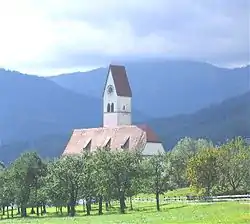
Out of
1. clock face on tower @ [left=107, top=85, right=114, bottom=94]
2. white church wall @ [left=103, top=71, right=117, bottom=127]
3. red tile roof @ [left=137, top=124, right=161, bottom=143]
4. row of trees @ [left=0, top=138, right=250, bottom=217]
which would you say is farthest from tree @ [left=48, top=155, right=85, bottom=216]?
clock face on tower @ [left=107, top=85, right=114, bottom=94]

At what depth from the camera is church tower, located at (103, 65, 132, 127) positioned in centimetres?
17375

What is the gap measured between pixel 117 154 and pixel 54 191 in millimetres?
9551

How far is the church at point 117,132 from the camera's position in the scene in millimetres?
148125

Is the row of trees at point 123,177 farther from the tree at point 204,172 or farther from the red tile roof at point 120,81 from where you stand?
the red tile roof at point 120,81

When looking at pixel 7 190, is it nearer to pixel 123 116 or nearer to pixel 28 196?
pixel 28 196

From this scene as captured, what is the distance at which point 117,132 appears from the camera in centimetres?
15512

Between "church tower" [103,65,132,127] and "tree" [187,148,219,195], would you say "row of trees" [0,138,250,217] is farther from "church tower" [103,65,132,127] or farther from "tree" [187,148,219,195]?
"church tower" [103,65,132,127]

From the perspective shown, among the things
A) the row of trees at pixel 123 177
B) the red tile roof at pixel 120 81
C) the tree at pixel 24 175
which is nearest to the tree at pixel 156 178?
the row of trees at pixel 123 177

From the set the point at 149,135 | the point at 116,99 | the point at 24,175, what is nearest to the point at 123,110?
the point at 116,99

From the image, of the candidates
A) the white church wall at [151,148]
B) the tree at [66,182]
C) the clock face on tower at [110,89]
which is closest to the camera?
the tree at [66,182]

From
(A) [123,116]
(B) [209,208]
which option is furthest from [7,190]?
(A) [123,116]

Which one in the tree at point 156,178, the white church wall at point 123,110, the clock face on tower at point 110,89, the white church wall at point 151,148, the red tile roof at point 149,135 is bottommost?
the tree at point 156,178

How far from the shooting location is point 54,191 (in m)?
87.9

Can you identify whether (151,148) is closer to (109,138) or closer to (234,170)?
(109,138)
